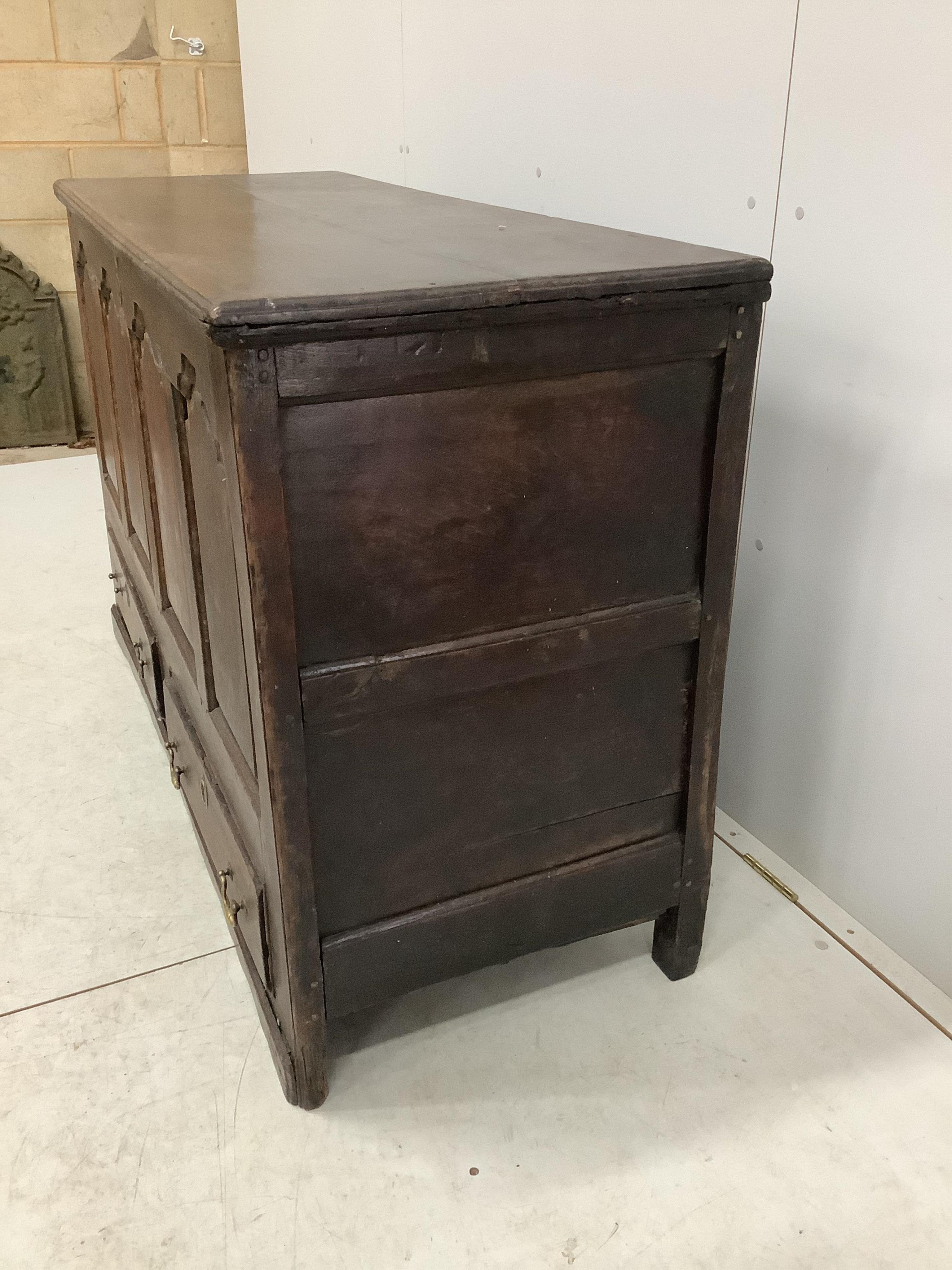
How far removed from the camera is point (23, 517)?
11.5 ft

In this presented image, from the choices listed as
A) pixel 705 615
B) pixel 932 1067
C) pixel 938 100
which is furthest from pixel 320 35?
pixel 932 1067

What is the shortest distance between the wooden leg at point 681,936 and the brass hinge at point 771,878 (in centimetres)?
22

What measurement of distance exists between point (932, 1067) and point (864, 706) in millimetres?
504

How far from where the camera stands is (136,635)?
2.31 metres

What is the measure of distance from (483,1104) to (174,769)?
34.9 inches

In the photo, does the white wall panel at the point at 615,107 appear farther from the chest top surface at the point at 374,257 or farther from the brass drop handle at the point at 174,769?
the brass drop handle at the point at 174,769

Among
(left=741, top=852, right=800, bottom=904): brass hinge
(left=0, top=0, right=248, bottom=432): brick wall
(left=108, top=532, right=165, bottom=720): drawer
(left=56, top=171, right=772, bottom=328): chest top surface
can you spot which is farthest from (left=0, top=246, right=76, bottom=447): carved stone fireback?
(left=741, top=852, right=800, bottom=904): brass hinge

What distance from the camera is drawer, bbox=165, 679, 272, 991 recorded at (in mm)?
1438

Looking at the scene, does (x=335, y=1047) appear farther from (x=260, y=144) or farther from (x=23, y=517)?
(x=260, y=144)

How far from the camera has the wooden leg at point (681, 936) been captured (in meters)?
1.59

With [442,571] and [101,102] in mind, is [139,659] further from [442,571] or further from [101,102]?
[101,102]

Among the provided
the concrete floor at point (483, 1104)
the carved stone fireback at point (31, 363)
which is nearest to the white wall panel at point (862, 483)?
the concrete floor at point (483, 1104)

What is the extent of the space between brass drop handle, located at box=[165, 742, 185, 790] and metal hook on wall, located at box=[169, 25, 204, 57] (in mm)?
3151

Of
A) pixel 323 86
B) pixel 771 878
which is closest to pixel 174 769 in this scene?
pixel 771 878
